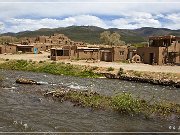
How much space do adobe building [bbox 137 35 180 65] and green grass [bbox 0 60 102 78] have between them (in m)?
13.2

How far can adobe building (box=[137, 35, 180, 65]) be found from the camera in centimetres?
5700

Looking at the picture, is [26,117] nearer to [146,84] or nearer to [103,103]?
[103,103]

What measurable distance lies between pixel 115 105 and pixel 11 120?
7.22 m

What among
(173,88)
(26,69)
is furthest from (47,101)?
(26,69)

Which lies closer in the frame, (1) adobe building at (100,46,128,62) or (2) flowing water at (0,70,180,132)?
(2) flowing water at (0,70,180,132)

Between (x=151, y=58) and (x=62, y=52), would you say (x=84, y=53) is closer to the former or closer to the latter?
(x=62, y=52)

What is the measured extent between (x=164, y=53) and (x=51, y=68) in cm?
1854

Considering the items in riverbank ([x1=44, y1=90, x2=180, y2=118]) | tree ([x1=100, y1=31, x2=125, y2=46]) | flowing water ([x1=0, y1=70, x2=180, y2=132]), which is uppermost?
tree ([x1=100, y1=31, x2=125, y2=46])

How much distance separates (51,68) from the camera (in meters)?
53.8

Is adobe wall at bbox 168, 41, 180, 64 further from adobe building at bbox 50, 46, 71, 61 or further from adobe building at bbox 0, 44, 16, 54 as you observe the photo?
adobe building at bbox 0, 44, 16, 54

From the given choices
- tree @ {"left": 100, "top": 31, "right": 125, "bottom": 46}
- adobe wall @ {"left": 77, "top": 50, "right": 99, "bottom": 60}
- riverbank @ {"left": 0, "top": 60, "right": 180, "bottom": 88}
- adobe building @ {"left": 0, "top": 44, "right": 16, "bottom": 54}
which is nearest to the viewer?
riverbank @ {"left": 0, "top": 60, "right": 180, "bottom": 88}

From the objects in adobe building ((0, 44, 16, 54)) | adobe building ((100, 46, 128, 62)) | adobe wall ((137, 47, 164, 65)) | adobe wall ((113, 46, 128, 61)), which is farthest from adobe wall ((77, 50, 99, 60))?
adobe building ((0, 44, 16, 54))

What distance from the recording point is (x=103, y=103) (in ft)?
83.5

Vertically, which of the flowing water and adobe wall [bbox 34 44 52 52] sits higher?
adobe wall [bbox 34 44 52 52]
